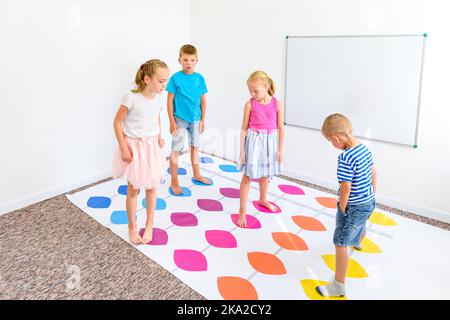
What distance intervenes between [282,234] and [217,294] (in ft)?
2.22

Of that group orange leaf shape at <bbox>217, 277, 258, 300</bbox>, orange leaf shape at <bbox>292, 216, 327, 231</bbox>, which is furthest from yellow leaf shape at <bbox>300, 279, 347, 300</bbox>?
orange leaf shape at <bbox>292, 216, 327, 231</bbox>

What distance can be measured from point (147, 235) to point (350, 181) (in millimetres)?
1220

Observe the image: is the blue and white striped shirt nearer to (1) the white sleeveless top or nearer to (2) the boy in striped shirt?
(2) the boy in striped shirt

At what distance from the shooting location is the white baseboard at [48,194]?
2658 millimetres

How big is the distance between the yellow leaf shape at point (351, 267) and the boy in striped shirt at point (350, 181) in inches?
10.0

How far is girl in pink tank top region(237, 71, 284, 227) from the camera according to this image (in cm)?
232

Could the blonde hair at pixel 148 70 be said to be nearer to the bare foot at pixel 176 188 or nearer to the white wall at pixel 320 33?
the bare foot at pixel 176 188

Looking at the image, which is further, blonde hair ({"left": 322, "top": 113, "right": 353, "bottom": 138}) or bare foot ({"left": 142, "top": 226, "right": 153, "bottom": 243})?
bare foot ({"left": 142, "top": 226, "right": 153, "bottom": 243})

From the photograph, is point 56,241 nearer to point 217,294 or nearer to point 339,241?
point 217,294

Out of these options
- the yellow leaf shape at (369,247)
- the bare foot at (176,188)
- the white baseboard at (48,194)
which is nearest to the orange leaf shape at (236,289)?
the yellow leaf shape at (369,247)

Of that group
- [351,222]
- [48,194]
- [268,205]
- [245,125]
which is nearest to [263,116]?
[245,125]

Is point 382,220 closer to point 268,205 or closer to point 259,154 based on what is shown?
point 268,205

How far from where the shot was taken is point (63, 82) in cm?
279

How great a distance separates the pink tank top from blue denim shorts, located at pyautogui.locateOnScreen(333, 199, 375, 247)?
795mm
